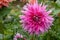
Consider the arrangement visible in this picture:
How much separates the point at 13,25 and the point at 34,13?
648 mm

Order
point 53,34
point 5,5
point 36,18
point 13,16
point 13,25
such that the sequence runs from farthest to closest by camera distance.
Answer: point 13,16
point 13,25
point 53,34
point 5,5
point 36,18

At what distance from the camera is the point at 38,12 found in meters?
1.41

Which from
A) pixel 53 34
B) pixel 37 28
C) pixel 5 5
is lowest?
pixel 53 34

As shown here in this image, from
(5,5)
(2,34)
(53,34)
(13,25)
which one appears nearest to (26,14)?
(5,5)

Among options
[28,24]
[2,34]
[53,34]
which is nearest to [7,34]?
[2,34]

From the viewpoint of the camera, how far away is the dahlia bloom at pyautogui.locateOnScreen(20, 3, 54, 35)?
54.7 inches

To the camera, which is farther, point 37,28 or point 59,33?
point 59,33

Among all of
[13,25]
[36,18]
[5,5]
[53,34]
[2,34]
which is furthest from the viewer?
[13,25]

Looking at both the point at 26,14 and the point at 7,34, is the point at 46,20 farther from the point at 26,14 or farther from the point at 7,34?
the point at 7,34

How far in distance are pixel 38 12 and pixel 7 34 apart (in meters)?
0.47

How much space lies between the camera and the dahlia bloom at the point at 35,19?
139cm

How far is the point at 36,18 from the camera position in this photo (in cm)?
138

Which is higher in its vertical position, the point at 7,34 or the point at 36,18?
the point at 36,18

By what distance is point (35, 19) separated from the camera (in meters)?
1.41
